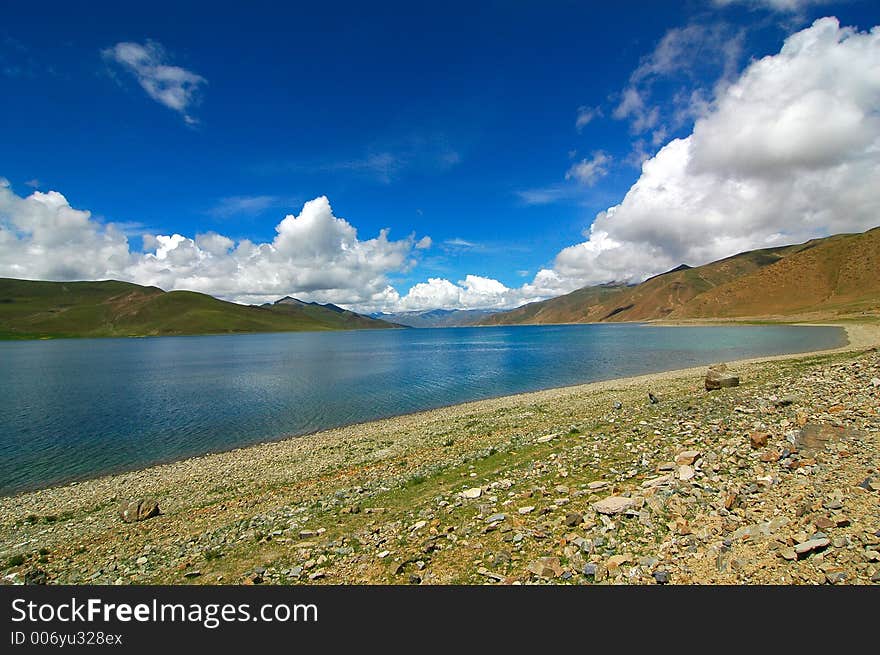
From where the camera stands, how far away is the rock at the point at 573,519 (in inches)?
437

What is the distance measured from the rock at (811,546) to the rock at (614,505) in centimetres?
364

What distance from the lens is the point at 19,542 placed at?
17609mm

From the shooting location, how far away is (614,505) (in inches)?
450

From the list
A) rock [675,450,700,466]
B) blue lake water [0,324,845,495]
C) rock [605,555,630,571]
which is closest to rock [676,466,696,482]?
rock [675,450,700,466]

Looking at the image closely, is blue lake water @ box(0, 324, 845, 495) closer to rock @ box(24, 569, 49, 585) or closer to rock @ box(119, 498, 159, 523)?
rock @ box(119, 498, 159, 523)

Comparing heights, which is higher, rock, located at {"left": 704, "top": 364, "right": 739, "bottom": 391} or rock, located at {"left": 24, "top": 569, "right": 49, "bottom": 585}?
rock, located at {"left": 704, "top": 364, "right": 739, "bottom": 391}

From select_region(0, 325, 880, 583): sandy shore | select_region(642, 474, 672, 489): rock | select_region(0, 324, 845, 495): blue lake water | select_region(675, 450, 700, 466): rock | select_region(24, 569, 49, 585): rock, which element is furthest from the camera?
select_region(0, 324, 845, 495): blue lake water

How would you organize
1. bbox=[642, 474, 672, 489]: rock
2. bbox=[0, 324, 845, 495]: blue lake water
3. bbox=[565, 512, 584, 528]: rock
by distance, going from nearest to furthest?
bbox=[565, 512, 584, 528]: rock → bbox=[642, 474, 672, 489]: rock → bbox=[0, 324, 845, 495]: blue lake water

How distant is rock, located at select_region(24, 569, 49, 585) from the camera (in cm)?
1365

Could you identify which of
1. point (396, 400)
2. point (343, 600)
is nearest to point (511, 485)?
point (343, 600)

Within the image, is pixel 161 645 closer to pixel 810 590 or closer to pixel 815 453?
pixel 810 590

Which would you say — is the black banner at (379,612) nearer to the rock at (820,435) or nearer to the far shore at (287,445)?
the rock at (820,435)

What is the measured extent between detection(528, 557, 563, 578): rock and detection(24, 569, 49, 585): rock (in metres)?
16.0

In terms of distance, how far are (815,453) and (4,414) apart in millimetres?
71780
